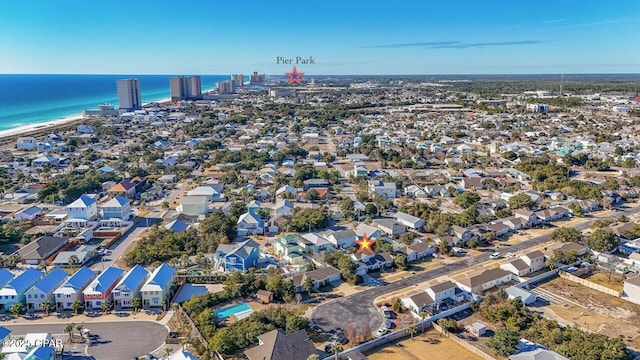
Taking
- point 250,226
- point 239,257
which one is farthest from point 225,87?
point 239,257

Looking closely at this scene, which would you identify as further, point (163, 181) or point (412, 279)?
point (163, 181)

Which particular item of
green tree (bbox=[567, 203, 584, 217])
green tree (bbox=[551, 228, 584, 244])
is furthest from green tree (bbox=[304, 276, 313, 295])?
green tree (bbox=[567, 203, 584, 217])

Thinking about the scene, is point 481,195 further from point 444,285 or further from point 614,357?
point 614,357

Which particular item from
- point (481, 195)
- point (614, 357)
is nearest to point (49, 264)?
point (614, 357)

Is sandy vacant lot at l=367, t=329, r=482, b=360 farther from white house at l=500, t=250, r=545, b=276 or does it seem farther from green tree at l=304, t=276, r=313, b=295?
white house at l=500, t=250, r=545, b=276

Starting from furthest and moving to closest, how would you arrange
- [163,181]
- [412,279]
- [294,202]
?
1. [163,181]
2. [294,202]
3. [412,279]

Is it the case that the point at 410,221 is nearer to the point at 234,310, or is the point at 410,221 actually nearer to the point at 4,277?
the point at 234,310
